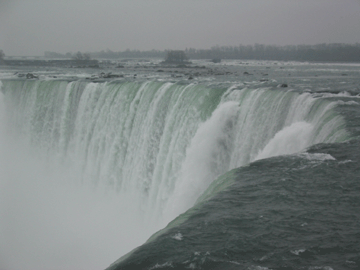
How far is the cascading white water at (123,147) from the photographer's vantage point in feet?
49.6

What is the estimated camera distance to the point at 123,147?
73.0 ft

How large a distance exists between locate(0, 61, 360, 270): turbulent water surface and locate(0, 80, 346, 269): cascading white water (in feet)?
0.21

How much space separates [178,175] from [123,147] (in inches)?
217

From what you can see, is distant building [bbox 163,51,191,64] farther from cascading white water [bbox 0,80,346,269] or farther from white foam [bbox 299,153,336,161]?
white foam [bbox 299,153,336,161]

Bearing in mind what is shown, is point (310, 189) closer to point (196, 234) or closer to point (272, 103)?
point (196, 234)

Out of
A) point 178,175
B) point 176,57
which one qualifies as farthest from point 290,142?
point 176,57

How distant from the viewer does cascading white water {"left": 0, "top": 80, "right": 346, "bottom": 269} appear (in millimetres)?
15133

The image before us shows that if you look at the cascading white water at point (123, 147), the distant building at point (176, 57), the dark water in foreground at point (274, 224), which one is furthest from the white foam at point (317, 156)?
the distant building at point (176, 57)

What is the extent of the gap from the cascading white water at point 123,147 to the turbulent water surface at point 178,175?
0.06m

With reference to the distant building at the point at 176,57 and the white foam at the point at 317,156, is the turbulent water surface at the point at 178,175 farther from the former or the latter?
the distant building at the point at 176,57

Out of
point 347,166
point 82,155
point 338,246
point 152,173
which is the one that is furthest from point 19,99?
point 338,246

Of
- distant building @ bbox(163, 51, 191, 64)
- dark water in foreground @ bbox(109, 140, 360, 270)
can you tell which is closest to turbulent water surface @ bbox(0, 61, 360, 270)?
dark water in foreground @ bbox(109, 140, 360, 270)

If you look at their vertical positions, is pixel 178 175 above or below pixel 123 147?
below

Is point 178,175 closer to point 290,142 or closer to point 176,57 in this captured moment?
point 290,142
